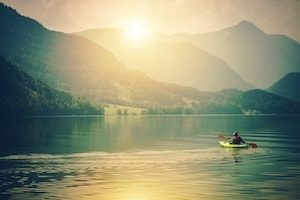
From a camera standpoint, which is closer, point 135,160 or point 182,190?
point 182,190

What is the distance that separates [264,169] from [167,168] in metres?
14.9

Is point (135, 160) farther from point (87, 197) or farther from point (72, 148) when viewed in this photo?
point (87, 197)

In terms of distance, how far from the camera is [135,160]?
9719cm

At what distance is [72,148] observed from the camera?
397 feet

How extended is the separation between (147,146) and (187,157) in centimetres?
2795

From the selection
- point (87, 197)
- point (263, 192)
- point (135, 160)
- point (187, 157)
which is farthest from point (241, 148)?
point (87, 197)

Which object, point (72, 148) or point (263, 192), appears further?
point (72, 148)

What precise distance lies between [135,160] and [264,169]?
23.4 m

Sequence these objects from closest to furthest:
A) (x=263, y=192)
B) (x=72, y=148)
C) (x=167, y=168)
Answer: (x=263, y=192) → (x=167, y=168) → (x=72, y=148)

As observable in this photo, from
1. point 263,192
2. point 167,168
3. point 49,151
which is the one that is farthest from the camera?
point 49,151

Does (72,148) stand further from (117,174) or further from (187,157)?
(117,174)

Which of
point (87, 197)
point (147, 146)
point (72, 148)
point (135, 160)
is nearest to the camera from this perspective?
point (87, 197)

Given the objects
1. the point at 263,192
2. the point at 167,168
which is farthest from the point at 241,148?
the point at 263,192

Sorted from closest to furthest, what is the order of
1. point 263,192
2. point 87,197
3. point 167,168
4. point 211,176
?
1. point 87,197
2. point 263,192
3. point 211,176
4. point 167,168
